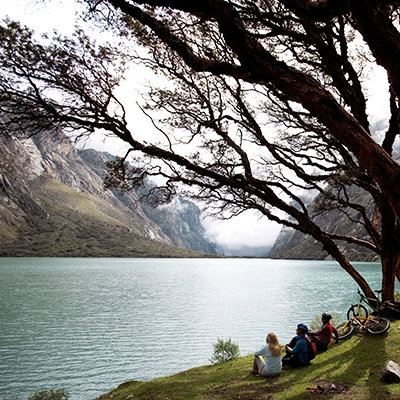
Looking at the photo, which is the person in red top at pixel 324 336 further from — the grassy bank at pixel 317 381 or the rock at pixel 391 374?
the rock at pixel 391 374

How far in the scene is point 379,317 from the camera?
10750 mm

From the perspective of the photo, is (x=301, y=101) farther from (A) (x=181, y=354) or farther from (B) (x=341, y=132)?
(A) (x=181, y=354)

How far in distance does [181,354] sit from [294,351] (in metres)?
16.7

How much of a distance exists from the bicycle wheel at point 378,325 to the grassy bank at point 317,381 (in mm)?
166

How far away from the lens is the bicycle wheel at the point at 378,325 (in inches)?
408

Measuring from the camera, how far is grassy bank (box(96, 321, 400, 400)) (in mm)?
7224

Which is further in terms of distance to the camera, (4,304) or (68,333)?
(4,304)

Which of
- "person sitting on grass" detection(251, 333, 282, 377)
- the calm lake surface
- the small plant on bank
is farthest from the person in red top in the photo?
the calm lake surface

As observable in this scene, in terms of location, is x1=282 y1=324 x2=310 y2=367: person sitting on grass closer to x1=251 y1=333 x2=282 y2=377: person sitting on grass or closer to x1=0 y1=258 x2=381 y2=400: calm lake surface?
x1=251 y1=333 x2=282 y2=377: person sitting on grass

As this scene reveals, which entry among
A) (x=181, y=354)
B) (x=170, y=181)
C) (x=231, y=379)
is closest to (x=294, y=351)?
(x=231, y=379)

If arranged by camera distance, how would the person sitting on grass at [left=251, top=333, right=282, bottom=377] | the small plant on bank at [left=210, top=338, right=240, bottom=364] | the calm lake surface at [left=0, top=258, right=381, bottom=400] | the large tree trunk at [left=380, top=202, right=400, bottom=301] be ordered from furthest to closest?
the calm lake surface at [left=0, top=258, right=381, bottom=400]
the small plant on bank at [left=210, top=338, right=240, bottom=364]
the large tree trunk at [left=380, top=202, right=400, bottom=301]
the person sitting on grass at [left=251, top=333, right=282, bottom=377]

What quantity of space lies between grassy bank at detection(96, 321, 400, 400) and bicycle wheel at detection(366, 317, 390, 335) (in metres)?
0.17

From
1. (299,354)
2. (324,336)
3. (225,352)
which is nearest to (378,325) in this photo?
(324,336)

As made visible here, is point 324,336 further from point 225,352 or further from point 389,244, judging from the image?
point 225,352
